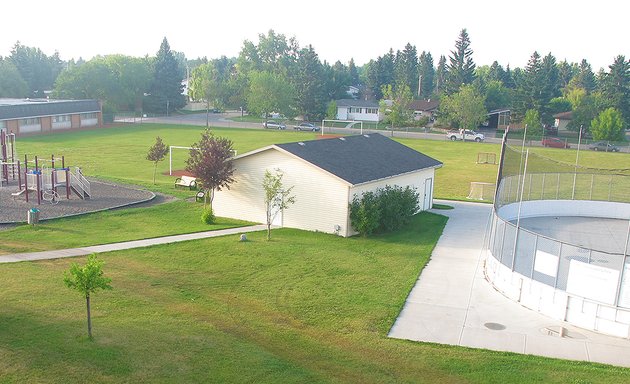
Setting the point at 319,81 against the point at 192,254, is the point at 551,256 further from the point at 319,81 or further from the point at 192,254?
the point at 319,81

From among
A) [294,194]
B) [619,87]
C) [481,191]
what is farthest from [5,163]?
[619,87]

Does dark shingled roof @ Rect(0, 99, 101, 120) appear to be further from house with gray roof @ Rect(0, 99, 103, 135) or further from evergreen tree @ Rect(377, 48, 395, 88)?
evergreen tree @ Rect(377, 48, 395, 88)

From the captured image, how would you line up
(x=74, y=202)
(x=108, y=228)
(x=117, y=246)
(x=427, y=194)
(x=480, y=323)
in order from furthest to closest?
1. (x=427, y=194)
2. (x=74, y=202)
3. (x=108, y=228)
4. (x=117, y=246)
5. (x=480, y=323)

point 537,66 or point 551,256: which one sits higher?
point 537,66

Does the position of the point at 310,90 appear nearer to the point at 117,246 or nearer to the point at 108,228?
the point at 108,228

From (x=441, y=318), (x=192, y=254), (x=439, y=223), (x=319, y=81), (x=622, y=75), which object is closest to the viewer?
(x=441, y=318)

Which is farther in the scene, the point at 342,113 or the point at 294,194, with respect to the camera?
the point at 342,113

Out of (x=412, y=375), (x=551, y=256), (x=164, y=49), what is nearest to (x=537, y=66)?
(x=164, y=49)

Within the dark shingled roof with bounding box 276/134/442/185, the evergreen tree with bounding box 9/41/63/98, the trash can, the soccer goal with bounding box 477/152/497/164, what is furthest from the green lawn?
the evergreen tree with bounding box 9/41/63/98
